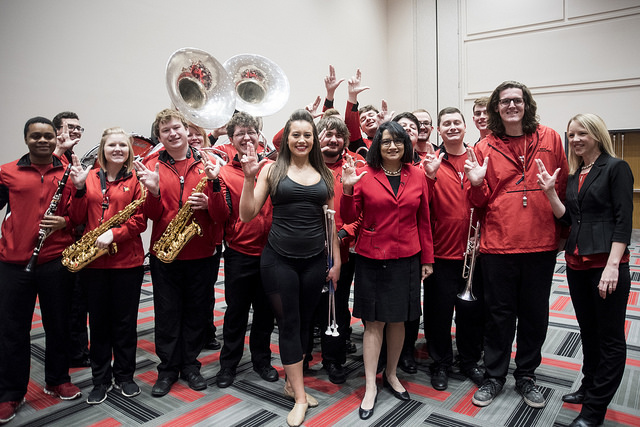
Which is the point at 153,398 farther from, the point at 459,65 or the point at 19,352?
the point at 459,65

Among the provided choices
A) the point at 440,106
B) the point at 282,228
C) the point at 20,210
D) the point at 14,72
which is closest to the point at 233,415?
the point at 282,228

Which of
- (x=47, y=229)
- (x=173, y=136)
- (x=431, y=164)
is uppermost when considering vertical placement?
(x=173, y=136)

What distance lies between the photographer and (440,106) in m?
10.9

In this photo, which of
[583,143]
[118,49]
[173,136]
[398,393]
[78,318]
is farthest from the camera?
[118,49]

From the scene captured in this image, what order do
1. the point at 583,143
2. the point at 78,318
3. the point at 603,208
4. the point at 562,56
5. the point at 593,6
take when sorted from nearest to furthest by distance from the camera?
1. the point at 603,208
2. the point at 583,143
3. the point at 78,318
4. the point at 593,6
5. the point at 562,56

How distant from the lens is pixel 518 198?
2543mm

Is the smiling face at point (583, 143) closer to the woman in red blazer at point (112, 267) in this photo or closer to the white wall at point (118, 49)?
the woman in red blazer at point (112, 267)

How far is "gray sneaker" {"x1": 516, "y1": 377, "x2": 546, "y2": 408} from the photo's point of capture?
256 cm

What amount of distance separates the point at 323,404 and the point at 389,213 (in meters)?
1.19

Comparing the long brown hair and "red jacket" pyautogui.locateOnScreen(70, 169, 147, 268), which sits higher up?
the long brown hair

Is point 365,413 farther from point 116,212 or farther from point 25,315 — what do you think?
point 25,315

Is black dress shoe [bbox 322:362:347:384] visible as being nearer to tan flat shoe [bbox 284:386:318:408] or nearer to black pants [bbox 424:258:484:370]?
tan flat shoe [bbox 284:386:318:408]

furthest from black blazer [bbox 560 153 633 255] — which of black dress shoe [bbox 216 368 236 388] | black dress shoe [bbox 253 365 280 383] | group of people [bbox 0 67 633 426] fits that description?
black dress shoe [bbox 216 368 236 388]

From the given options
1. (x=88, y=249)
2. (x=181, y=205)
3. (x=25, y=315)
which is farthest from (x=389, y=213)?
(x=25, y=315)
